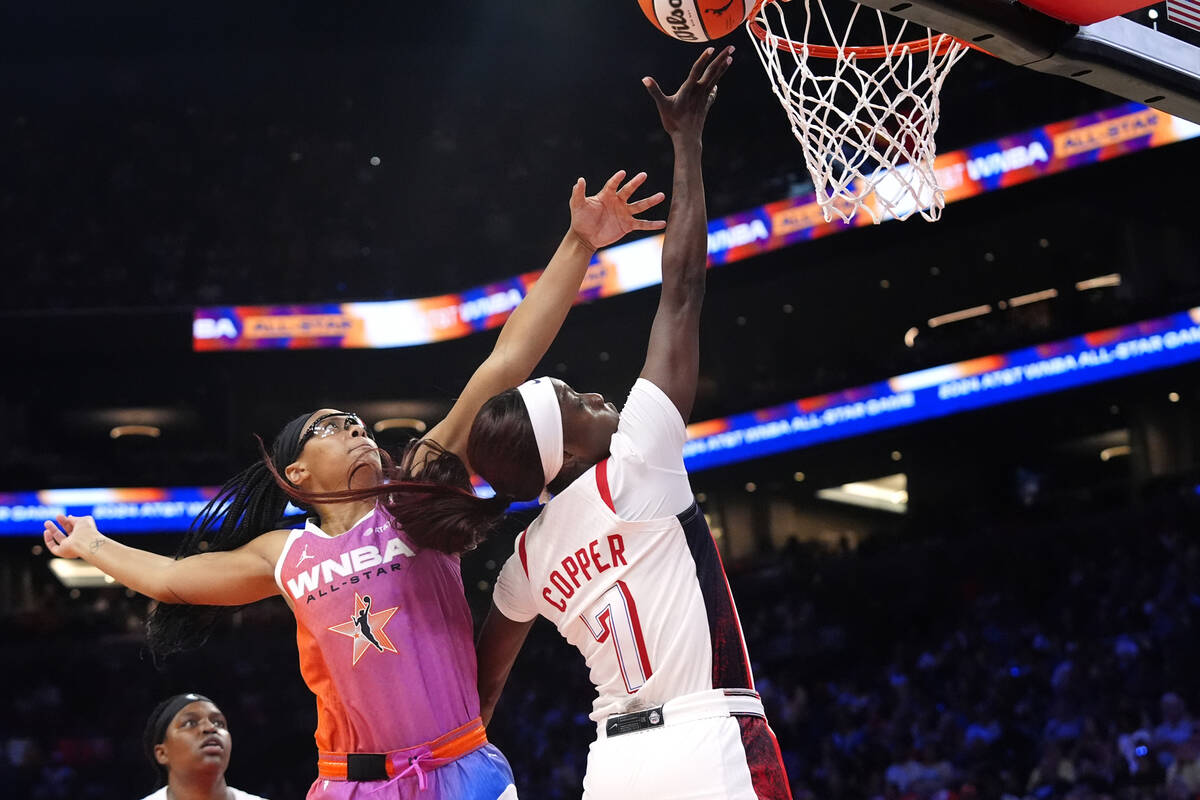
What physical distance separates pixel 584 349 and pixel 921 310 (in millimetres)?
5348

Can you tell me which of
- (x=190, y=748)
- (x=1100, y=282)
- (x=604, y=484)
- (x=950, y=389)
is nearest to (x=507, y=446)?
(x=604, y=484)

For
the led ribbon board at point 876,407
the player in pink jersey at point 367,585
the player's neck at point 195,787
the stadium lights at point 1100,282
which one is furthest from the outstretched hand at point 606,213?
the stadium lights at point 1100,282

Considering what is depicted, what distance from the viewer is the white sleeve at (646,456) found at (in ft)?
9.52

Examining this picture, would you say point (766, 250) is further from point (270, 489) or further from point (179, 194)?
point (270, 489)

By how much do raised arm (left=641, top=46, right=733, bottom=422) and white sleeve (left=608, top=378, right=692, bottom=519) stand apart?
5cm

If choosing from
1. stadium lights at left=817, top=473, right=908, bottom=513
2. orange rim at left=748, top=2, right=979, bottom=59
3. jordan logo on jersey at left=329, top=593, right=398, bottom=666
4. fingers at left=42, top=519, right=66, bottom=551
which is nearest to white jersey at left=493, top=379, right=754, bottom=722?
jordan logo on jersey at left=329, top=593, right=398, bottom=666

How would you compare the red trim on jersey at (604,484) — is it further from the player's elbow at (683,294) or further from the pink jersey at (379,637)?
the pink jersey at (379,637)

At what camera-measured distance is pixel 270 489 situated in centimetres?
346

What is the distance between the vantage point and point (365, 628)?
309 centimetres

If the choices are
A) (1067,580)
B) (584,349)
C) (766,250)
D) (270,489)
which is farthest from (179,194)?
(270,489)

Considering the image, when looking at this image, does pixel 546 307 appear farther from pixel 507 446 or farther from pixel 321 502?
pixel 321 502

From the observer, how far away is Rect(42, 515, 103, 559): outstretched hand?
3453mm

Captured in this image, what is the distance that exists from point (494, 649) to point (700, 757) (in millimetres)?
750

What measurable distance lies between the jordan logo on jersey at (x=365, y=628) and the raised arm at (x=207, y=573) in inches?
11.3
